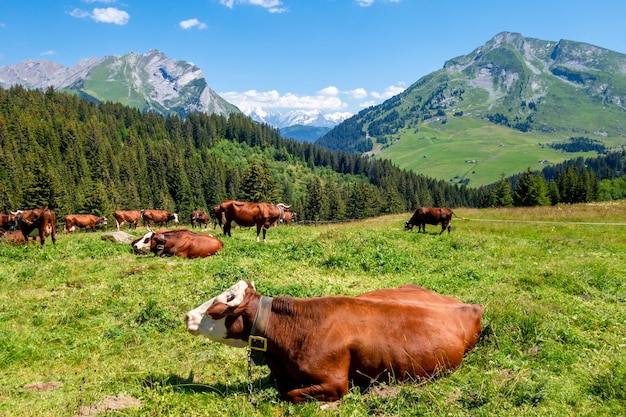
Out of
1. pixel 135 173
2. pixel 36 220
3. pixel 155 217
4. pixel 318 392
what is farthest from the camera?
pixel 135 173

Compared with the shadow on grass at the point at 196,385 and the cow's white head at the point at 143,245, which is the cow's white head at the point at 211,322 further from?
the cow's white head at the point at 143,245

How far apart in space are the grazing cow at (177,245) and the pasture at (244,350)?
2.83 ft

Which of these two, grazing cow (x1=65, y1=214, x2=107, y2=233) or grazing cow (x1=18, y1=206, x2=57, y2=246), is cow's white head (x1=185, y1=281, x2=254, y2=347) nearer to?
grazing cow (x1=18, y1=206, x2=57, y2=246)

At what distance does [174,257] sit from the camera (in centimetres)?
1628

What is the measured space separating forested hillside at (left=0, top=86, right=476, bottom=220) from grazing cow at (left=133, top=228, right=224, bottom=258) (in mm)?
53574

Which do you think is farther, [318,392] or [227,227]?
[227,227]

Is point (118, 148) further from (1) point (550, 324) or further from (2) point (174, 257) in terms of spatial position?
(1) point (550, 324)

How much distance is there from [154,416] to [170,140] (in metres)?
195

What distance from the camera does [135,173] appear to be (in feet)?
427

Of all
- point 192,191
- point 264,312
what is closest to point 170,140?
point 192,191

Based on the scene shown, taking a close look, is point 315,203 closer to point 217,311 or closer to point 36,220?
point 36,220

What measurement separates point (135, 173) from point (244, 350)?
453 feet

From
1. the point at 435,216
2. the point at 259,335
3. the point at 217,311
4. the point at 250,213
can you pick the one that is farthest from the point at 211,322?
the point at 435,216

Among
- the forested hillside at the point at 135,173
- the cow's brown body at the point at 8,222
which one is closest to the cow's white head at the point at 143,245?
the cow's brown body at the point at 8,222
